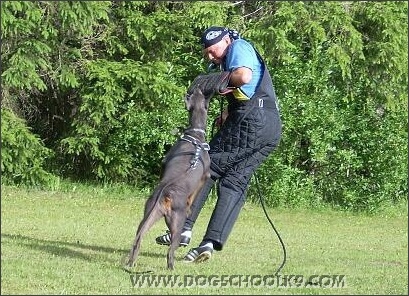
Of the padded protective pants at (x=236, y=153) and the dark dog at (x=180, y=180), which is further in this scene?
the padded protective pants at (x=236, y=153)

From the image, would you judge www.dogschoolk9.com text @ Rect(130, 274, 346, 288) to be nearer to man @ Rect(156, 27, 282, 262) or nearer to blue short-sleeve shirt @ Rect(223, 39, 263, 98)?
man @ Rect(156, 27, 282, 262)

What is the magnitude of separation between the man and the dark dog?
14.6 inches

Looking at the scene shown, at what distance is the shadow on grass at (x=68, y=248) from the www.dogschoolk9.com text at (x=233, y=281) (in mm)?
991

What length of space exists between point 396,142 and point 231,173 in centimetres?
898

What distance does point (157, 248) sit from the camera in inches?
353

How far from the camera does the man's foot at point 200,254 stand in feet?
25.2

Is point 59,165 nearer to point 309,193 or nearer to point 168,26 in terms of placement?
point 168,26

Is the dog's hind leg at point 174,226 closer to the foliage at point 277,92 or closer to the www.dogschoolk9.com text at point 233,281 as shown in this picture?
the www.dogschoolk9.com text at point 233,281

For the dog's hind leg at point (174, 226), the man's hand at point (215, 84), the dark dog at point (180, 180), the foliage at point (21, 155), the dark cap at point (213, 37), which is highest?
the dark cap at point (213, 37)

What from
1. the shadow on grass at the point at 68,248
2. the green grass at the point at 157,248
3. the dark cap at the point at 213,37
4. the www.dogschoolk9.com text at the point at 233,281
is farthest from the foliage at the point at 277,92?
the www.dogschoolk9.com text at the point at 233,281

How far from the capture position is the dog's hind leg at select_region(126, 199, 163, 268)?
706 cm

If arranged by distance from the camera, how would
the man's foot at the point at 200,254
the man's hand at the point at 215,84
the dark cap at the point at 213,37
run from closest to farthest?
the man's hand at the point at 215,84, the man's foot at the point at 200,254, the dark cap at the point at 213,37

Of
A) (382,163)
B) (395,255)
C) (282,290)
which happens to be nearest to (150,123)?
(382,163)

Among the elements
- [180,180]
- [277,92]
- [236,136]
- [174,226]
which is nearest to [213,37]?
[236,136]
